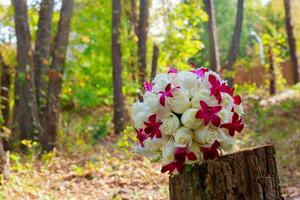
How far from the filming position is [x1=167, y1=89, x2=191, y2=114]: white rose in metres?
3.47

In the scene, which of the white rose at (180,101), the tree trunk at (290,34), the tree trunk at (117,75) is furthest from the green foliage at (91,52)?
the white rose at (180,101)

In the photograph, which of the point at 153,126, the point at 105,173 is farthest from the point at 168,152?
the point at 105,173

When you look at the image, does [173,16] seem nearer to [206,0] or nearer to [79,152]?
[206,0]

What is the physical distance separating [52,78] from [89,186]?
4016mm

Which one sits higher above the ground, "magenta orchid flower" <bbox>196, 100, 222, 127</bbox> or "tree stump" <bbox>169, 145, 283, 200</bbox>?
"magenta orchid flower" <bbox>196, 100, 222, 127</bbox>

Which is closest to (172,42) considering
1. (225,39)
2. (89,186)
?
(89,186)

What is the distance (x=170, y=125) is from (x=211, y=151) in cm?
28

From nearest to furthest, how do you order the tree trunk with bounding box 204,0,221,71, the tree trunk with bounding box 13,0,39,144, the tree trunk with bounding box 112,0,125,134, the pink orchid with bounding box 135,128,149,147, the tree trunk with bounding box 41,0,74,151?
A: the pink orchid with bounding box 135,128,149,147 → the tree trunk with bounding box 13,0,39,144 → the tree trunk with bounding box 41,0,74,151 → the tree trunk with bounding box 112,0,125,134 → the tree trunk with bounding box 204,0,221,71

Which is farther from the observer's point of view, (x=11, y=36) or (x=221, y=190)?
(x=11, y=36)

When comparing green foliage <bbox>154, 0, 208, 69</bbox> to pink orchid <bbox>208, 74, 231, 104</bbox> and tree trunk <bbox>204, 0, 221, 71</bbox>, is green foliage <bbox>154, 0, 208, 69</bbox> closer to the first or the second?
tree trunk <bbox>204, 0, 221, 71</bbox>

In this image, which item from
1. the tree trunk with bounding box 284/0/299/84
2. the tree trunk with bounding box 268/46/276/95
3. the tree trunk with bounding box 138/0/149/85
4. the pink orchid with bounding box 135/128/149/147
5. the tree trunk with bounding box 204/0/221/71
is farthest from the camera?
the tree trunk with bounding box 284/0/299/84

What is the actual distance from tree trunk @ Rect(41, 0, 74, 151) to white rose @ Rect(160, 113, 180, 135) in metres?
7.83

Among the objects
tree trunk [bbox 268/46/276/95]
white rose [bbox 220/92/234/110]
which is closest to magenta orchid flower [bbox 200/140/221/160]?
white rose [bbox 220/92/234/110]

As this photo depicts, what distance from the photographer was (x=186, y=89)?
3.52 m
